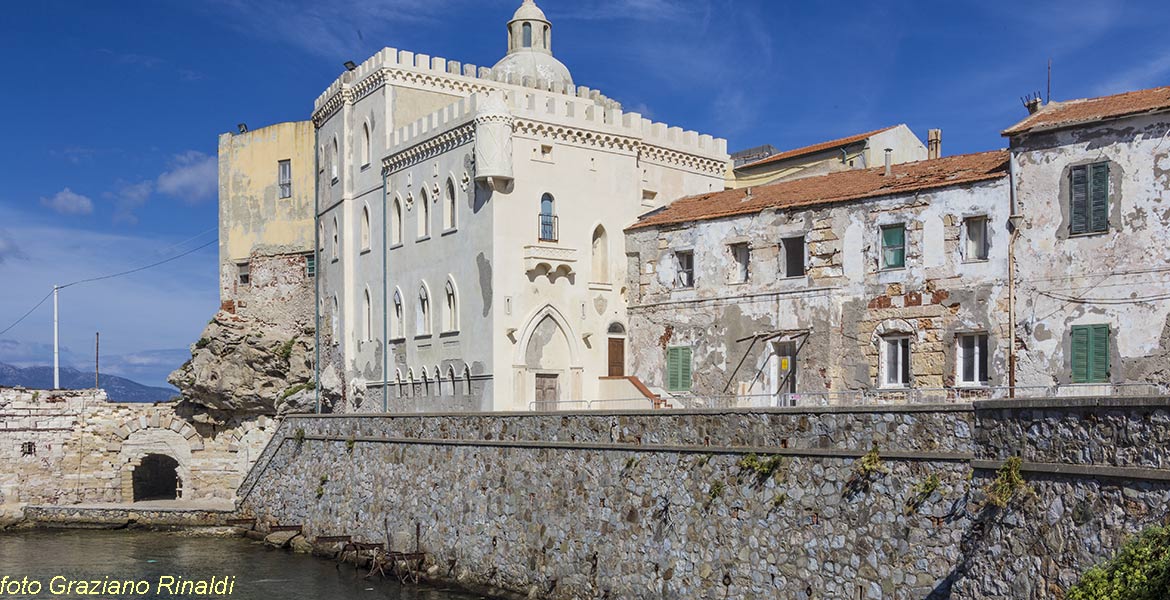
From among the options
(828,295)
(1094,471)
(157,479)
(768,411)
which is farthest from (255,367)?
(1094,471)

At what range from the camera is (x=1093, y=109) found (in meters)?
26.6

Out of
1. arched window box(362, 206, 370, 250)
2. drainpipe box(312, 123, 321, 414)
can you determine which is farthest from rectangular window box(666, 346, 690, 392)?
Result: drainpipe box(312, 123, 321, 414)

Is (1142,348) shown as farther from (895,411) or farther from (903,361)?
(895,411)

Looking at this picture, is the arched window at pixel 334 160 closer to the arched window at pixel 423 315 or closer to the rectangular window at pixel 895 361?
the arched window at pixel 423 315

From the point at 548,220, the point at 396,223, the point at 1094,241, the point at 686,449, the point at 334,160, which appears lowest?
the point at 686,449

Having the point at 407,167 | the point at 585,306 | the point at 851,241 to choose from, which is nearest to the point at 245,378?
the point at 407,167

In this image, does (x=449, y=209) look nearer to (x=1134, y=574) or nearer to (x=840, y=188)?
(x=840, y=188)

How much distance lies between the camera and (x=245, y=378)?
4744cm

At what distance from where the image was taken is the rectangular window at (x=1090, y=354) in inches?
1015

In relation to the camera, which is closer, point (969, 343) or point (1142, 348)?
point (1142, 348)

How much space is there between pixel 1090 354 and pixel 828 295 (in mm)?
6900

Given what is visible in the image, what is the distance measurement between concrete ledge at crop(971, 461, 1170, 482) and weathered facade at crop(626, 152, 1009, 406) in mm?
12013

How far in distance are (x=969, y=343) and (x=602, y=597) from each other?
35.1 feet

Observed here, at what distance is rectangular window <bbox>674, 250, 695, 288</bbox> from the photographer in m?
34.6
